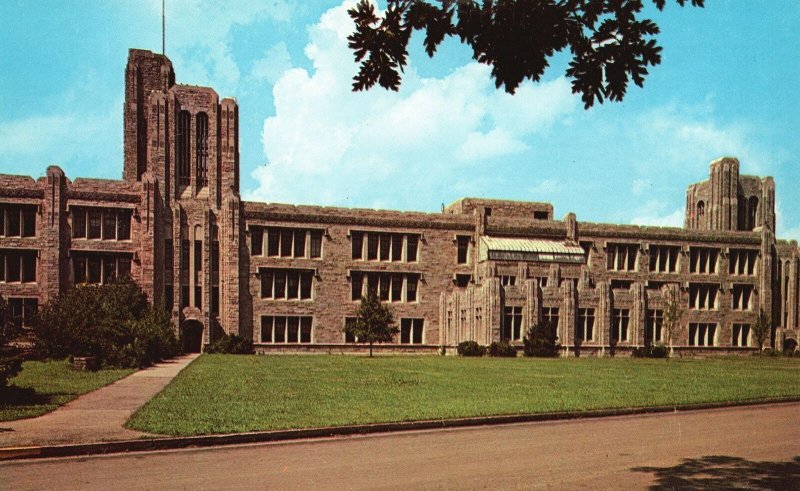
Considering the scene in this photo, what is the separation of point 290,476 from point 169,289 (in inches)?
1690

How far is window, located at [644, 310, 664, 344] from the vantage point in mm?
55094

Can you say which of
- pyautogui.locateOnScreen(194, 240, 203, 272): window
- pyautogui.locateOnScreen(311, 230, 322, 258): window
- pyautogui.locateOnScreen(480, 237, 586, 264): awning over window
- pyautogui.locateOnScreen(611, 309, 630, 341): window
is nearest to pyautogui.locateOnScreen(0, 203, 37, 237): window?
pyautogui.locateOnScreen(194, 240, 203, 272): window

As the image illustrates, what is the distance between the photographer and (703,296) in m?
62.2

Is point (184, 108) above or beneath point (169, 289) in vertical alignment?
above

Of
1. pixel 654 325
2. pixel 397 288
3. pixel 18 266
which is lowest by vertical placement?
pixel 654 325

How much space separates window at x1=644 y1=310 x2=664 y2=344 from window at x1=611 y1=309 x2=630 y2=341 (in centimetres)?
179

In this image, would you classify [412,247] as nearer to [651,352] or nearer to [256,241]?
[256,241]

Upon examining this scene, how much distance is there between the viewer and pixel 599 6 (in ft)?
22.0

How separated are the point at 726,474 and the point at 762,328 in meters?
56.2

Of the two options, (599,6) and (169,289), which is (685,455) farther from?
(169,289)

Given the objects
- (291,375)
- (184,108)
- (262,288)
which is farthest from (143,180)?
(291,375)

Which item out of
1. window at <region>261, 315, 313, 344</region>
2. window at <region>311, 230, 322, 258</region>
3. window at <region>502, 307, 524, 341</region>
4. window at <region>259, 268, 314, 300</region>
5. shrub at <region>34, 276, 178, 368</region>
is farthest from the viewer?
window at <region>311, 230, 322, 258</region>

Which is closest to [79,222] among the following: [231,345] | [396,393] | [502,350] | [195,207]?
[195,207]

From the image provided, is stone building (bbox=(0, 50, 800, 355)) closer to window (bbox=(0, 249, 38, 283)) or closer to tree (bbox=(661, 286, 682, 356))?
window (bbox=(0, 249, 38, 283))
